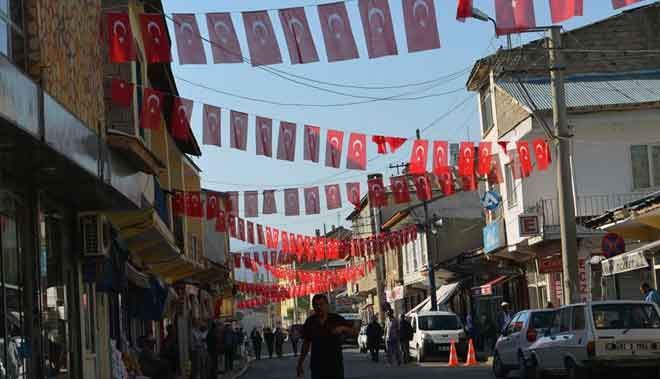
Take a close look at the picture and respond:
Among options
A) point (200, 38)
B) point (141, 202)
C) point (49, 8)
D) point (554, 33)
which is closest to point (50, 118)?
point (49, 8)

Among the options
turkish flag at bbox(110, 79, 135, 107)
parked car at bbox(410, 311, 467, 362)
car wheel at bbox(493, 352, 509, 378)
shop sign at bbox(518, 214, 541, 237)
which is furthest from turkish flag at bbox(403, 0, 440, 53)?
parked car at bbox(410, 311, 467, 362)

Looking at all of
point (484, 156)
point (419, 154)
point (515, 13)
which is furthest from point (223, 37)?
point (484, 156)

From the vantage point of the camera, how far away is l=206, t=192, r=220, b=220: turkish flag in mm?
30438

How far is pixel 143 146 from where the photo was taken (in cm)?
1734

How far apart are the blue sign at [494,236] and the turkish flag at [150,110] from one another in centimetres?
2124

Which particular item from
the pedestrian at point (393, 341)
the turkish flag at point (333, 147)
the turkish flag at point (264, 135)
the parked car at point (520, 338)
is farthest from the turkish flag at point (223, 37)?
the pedestrian at point (393, 341)

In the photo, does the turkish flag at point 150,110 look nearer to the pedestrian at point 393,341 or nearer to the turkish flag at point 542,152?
the turkish flag at point 542,152

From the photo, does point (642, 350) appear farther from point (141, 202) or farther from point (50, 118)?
point (50, 118)

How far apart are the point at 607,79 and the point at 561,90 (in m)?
15.6

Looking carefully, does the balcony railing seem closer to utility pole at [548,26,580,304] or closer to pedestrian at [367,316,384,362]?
pedestrian at [367,316,384,362]

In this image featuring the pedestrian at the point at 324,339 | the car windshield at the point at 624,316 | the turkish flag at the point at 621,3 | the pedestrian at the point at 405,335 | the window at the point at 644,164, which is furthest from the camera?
the window at the point at 644,164

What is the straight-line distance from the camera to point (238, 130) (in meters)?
21.3

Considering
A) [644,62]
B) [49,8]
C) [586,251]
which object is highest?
[644,62]

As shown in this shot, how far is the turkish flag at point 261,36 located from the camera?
1608cm
